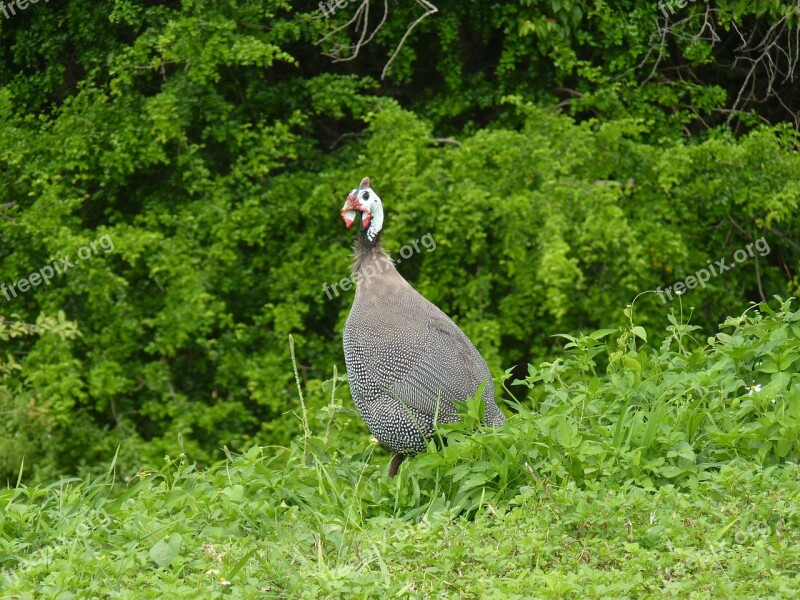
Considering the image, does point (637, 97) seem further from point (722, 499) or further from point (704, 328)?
point (722, 499)

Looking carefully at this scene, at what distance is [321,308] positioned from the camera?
909cm

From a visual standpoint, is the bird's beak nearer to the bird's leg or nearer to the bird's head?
the bird's head

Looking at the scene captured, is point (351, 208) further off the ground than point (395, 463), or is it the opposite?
point (351, 208)

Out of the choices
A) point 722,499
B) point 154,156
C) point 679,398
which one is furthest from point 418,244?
point 722,499

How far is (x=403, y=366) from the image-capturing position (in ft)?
15.8

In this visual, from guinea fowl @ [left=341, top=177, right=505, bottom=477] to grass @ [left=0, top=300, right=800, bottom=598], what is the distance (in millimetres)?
149

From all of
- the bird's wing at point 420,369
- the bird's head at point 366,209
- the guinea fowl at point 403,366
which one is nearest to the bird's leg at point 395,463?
the guinea fowl at point 403,366

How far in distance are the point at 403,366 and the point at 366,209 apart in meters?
0.75

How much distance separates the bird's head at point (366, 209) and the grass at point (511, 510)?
76 centimetres

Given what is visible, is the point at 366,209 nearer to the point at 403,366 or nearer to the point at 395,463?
the point at 403,366

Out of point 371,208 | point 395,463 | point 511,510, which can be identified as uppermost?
point 371,208

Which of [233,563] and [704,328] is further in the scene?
[704,328]

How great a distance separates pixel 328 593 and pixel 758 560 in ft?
4.02

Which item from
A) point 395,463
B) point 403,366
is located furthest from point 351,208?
point 395,463
